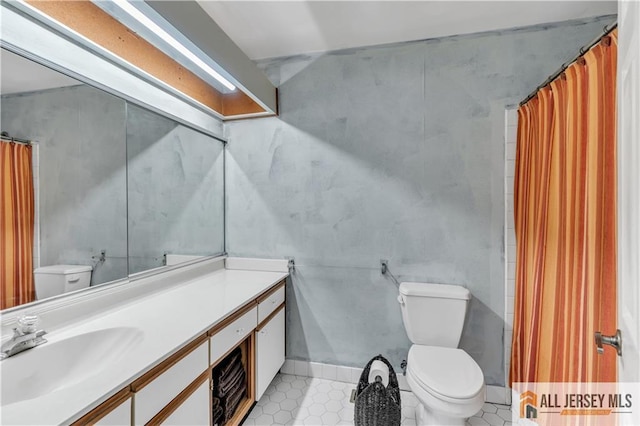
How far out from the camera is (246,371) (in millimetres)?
Result: 1804

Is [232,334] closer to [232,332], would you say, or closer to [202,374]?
[232,332]

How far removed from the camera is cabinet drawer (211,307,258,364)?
1358 millimetres

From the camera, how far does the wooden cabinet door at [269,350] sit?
181 cm

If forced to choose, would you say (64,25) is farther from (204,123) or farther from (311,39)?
(311,39)

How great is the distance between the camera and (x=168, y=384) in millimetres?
1061

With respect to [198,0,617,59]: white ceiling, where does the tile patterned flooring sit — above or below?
below

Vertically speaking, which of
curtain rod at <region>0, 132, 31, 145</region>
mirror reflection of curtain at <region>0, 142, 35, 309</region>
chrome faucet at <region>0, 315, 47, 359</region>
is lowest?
chrome faucet at <region>0, 315, 47, 359</region>

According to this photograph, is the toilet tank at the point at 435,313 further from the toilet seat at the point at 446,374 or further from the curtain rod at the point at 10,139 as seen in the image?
the curtain rod at the point at 10,139

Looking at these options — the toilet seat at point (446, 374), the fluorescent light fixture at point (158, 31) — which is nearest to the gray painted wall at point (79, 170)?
the fluorescent light fixture at point (158, 31)

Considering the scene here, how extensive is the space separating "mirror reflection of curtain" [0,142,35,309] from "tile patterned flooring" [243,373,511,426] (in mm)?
1324

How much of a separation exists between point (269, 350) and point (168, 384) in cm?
97

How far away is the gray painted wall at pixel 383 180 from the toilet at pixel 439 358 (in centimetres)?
19

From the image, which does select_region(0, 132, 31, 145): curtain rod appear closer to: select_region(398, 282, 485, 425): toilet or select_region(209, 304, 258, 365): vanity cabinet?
select_region(209, 304, 258, 365): vanity cabinet

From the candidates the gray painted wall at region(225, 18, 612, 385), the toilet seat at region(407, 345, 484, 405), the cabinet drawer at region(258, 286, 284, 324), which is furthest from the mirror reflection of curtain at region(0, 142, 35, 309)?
the toilet seat at region(407, 345, 484, 405)
